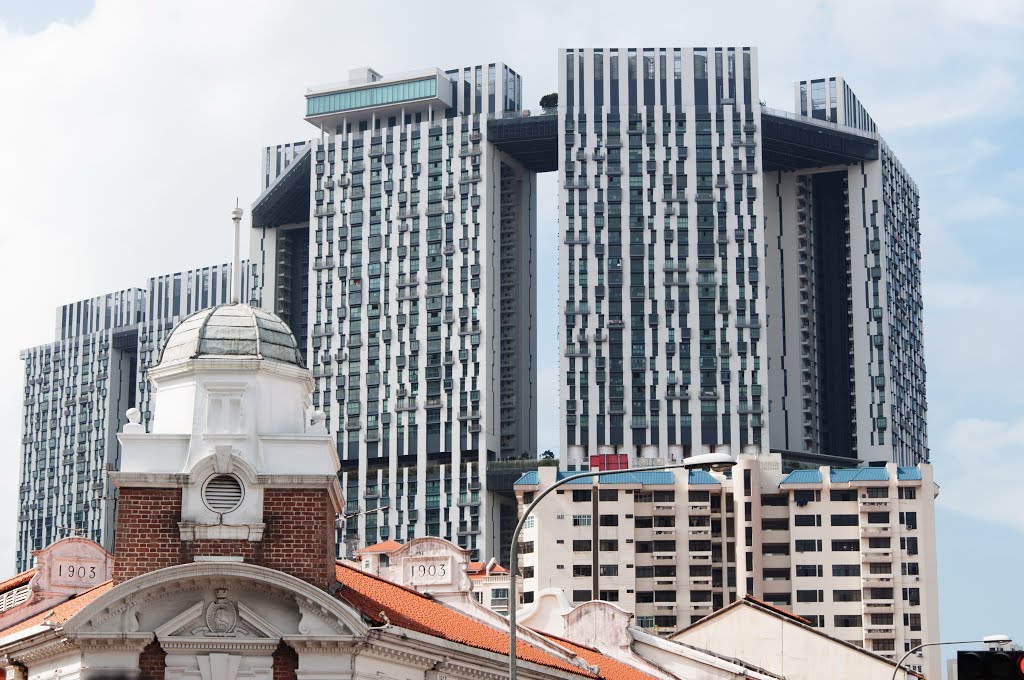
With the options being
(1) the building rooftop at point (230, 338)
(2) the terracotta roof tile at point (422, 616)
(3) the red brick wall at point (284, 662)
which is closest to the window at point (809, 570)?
(2) the terracotta roof tile at point (422, 616)

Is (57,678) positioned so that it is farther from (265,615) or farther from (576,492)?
(576,492)

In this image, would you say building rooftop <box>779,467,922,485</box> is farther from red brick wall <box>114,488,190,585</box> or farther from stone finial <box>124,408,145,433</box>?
red brick wall <box>114,488,190,585</box>

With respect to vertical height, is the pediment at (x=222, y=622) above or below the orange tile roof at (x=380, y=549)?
below

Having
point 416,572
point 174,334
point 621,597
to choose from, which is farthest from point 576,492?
point 174,334

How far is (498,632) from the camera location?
63.6 m

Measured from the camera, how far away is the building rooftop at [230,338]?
54469 millimetres

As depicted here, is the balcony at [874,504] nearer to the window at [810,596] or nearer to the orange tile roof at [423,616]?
the window at [810,596]

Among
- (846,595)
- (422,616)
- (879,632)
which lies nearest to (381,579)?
(422,616)

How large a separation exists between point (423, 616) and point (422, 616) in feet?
0.52

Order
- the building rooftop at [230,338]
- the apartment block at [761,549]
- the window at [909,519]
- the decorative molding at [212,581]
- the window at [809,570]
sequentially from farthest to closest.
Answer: the window at [909,519]
the window at [809,570]
the apartment block at [761,549]
the building rooftop at [230,338]
the decorative molding at [212,581]

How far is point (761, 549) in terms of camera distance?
7776 inches

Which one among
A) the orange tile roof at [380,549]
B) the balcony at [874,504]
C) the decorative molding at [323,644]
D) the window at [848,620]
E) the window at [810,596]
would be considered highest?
the balcony at [874,504]

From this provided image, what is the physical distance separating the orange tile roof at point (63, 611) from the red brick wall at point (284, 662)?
570 centimetres

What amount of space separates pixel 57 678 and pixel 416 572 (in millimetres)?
18145
